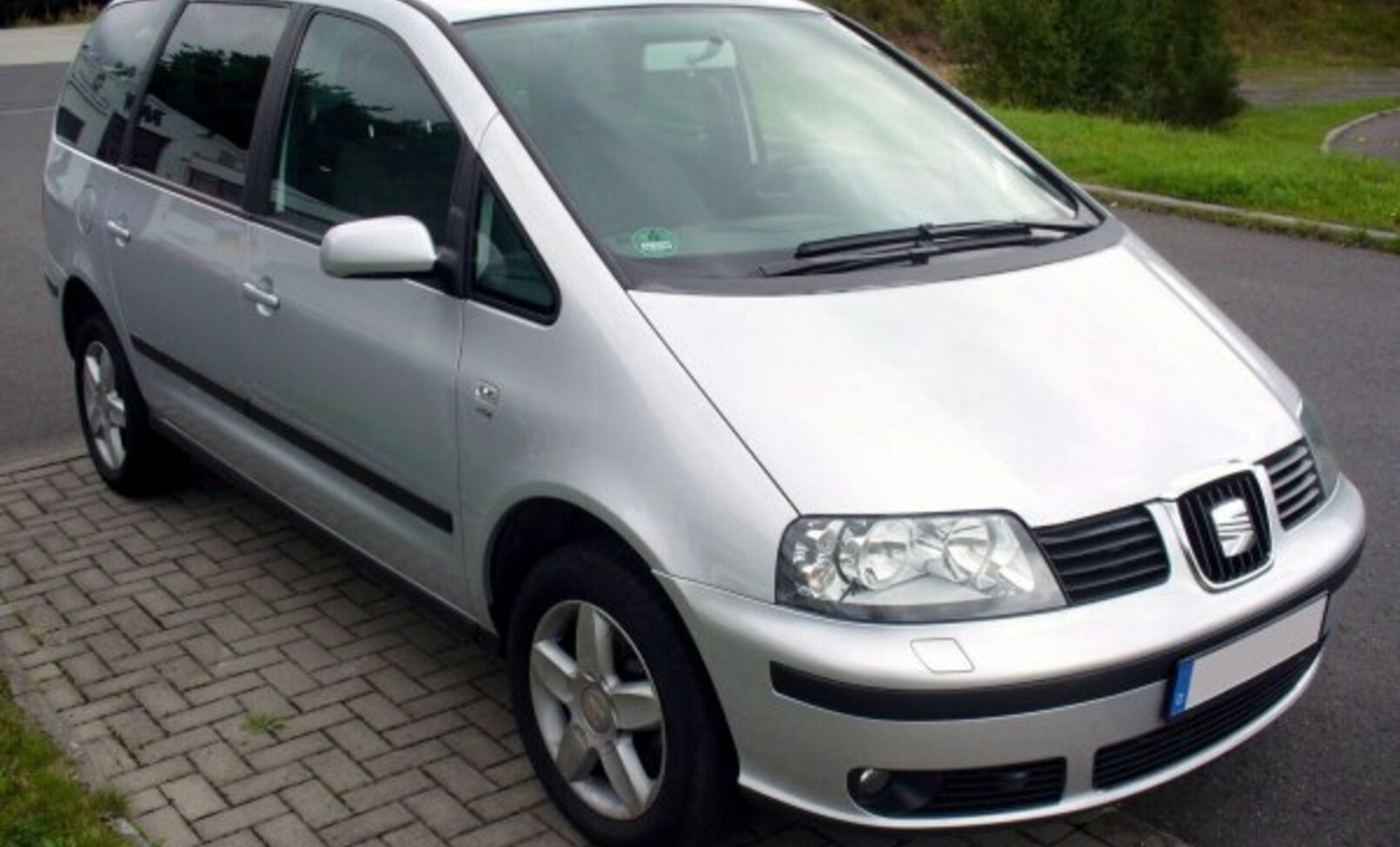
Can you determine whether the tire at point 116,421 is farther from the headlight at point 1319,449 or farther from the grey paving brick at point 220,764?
the headlight at point 1319,449

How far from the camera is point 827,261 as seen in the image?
11.8ft

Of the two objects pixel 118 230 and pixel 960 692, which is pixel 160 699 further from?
pixel 960 692

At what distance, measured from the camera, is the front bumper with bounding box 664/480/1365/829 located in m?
2.87

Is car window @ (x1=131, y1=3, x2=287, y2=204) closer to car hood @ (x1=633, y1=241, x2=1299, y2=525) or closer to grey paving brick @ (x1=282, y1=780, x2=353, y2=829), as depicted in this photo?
grey paving brick @ (x1=282, y1=780, x2=353, y2=829)

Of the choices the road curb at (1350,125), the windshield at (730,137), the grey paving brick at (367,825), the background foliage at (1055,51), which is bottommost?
the road curb at (1350,125)

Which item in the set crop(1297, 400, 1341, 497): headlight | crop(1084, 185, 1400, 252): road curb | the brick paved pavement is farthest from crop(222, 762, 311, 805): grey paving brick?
crop(1084, 185, 1400, 252): road curb

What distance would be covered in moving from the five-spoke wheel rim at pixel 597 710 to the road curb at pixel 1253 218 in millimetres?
6777

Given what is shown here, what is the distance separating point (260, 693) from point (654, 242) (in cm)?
169

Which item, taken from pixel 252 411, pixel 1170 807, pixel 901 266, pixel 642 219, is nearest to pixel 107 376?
pixel 252 411

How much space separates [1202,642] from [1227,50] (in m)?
29.1

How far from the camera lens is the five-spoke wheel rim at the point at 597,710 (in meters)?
3.30

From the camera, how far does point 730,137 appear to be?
159 inches

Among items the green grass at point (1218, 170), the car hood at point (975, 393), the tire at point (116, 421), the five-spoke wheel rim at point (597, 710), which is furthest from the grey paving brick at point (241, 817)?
the green grass at point (1218, 170)

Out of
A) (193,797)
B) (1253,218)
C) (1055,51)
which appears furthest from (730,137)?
(1055,51)
